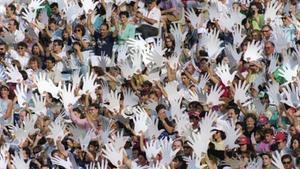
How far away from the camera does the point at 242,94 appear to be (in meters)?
10.2

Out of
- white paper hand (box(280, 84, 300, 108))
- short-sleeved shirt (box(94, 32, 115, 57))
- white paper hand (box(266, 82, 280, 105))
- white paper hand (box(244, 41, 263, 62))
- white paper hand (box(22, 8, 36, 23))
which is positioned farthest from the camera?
white paper hand (box(22, 8, 36, 23))

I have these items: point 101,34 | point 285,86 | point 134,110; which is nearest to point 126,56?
point 101,34

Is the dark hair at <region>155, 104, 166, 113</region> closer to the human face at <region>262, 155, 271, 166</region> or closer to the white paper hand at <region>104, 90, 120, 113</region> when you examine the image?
the white paper hand at <region>104, 90, 120, 113</region>

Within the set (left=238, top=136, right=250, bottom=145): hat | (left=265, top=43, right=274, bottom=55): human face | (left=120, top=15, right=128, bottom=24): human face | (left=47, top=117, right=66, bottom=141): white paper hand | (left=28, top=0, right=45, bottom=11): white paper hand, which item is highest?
(left=28, top=0, right=45, bottom=11): white paper hand

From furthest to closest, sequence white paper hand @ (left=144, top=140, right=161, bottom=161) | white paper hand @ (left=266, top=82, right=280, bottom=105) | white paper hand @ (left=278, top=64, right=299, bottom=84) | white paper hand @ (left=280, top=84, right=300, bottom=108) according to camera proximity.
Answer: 1. white paper hand @ (left=278, top=64, right=299, bottom=84)
2. white paper hand @ (left=266, top=82, right=280, bottom=105)
3. white paper hand @ (left=280, top=84, right=300, bottom=108)
4. white paper hand @ (left=144, top=140, right=161, bottom=161)

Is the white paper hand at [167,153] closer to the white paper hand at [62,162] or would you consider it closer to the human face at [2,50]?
the white paper hand at [62,162]

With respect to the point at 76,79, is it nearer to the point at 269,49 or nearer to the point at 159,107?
the point at 159,107

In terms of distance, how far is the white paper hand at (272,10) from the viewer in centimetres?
1160

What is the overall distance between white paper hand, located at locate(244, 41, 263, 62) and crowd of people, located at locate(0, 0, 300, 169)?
1cm

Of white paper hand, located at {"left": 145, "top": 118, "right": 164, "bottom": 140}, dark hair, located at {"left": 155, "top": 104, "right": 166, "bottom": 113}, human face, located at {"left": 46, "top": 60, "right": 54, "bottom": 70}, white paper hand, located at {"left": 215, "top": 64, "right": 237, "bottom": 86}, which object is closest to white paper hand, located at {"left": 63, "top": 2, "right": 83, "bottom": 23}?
human face, located at {"left": 46, "top": 60, "right": 54, "bottom": 70}

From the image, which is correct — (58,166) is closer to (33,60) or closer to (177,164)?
(177,164)

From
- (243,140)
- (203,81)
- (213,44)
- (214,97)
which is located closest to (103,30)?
(213,44)

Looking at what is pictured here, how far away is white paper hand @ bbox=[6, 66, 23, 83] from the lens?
37.0ft

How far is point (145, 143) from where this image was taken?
9.71 m
